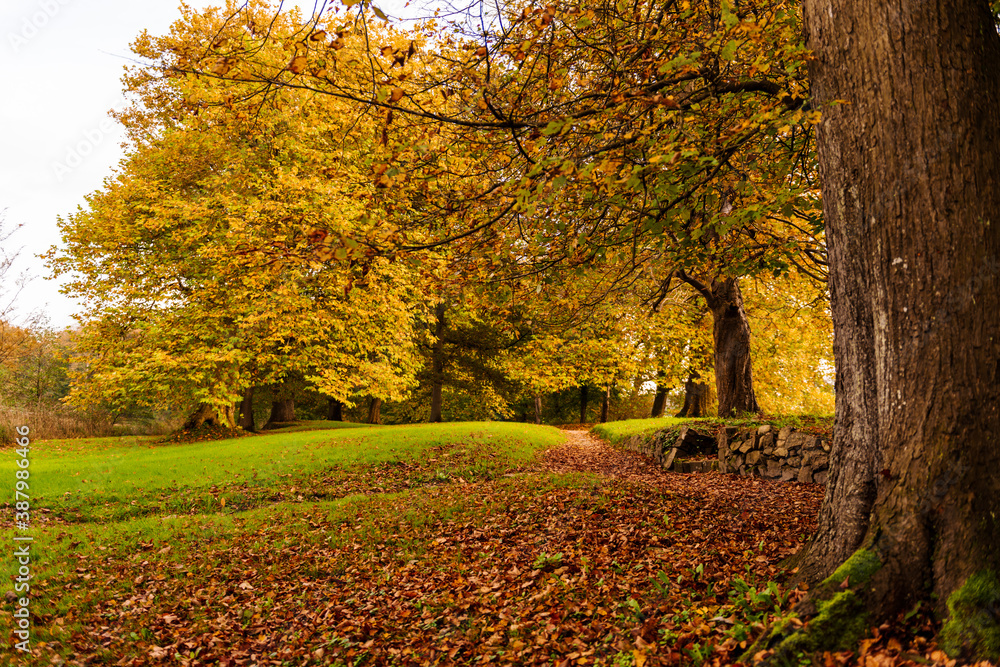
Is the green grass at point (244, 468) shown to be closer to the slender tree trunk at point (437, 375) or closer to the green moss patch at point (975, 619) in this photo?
the slender tree trunk at point (437, 375)

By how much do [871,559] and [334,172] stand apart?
5.60 m

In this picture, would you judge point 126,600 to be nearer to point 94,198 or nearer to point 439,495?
point 439,495

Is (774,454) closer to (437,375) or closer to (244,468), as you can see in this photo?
(244,468)

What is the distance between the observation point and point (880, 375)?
11.0ft

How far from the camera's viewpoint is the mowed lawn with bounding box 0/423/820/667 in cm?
425

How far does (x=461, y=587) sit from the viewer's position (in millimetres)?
5379

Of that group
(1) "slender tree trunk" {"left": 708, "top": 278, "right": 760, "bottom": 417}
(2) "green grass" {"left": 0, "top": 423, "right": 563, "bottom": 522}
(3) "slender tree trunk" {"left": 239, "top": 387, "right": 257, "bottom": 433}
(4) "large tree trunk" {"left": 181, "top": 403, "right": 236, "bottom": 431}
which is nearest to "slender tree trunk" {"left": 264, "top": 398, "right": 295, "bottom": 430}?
(3) "slender tree trunk" {"left": 239, "top": 387, "right": 257, "bottom": 433}

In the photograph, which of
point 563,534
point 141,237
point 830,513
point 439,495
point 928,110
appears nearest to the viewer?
point 928,110

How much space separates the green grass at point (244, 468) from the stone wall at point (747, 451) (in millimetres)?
3911

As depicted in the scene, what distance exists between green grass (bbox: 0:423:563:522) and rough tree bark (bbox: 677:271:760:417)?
558 centimetres

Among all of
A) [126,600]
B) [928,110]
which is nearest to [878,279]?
[928,110]

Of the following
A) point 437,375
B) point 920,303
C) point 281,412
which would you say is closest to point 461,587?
point 920,303

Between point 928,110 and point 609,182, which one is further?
point 609,182

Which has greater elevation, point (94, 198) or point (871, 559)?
point (94, 198)
